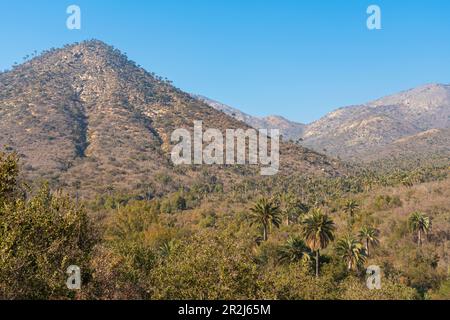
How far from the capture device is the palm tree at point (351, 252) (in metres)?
71.2

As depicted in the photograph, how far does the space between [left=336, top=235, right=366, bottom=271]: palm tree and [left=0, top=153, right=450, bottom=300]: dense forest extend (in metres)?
0.17

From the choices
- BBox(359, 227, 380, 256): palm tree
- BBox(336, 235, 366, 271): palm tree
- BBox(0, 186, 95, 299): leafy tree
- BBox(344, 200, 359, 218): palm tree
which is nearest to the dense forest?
BBox(0, 186, 95, 299): leafy tree

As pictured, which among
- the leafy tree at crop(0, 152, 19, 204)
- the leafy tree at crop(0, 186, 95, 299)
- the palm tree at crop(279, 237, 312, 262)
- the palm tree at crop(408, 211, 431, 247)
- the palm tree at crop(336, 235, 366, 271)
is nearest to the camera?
the leafy tree at crop(0, 186, 95, 299)

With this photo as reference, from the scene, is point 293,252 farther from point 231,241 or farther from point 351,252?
point 231,241

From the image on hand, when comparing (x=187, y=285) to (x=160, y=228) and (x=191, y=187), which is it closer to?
(x=160, y=228)

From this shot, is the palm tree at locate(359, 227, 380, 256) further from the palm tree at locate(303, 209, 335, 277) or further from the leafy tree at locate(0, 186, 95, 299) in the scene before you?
the leafy tree at locate(0, 186, 95, 299)

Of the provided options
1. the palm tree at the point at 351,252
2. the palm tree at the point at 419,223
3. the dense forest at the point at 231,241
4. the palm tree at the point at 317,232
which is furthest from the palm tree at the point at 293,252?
the palm tree at the point at 419,223

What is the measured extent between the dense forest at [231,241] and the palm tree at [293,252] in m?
0.23

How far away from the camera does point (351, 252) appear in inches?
2827

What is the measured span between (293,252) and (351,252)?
10135mm

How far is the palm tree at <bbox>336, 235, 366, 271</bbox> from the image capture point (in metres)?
71.2
